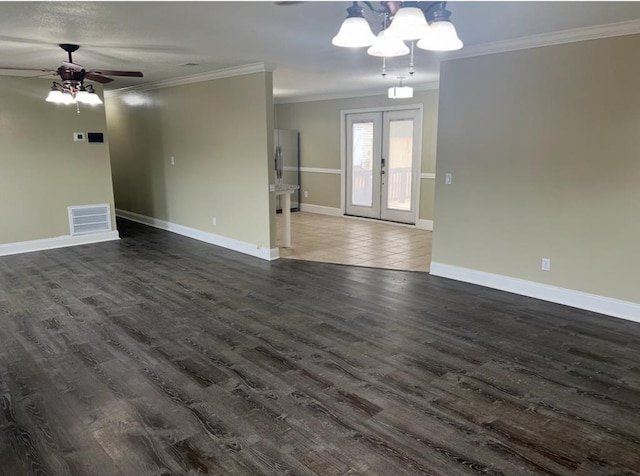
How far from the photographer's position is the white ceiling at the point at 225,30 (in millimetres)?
3068

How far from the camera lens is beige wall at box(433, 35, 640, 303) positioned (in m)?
3.74

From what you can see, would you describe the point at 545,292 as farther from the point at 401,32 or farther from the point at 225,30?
the point at 225,30

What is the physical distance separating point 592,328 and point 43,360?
426 cm

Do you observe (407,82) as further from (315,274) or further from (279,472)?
(279,472)

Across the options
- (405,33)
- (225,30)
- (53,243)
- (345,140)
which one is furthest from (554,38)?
(53,243)

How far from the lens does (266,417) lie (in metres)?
2.49

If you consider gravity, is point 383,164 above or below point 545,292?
above

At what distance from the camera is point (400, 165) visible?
8250 millimetres

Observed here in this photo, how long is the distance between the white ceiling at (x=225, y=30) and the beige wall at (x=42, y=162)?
77 cm

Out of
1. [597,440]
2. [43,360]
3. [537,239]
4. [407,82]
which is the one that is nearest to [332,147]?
[407,82]

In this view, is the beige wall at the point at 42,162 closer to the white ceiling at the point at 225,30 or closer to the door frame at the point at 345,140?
the white ceiling at the point at 225,30

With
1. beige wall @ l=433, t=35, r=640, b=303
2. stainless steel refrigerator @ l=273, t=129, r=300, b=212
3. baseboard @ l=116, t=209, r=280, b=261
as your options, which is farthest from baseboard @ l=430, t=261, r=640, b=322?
stainless steel refrigerator @ l=273, t=129, r=300, b=212

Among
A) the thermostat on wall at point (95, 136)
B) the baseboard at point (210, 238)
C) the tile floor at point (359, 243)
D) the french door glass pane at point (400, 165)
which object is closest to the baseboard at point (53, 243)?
the baseboard at point (210, 238)

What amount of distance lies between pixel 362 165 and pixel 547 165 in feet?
16.2
